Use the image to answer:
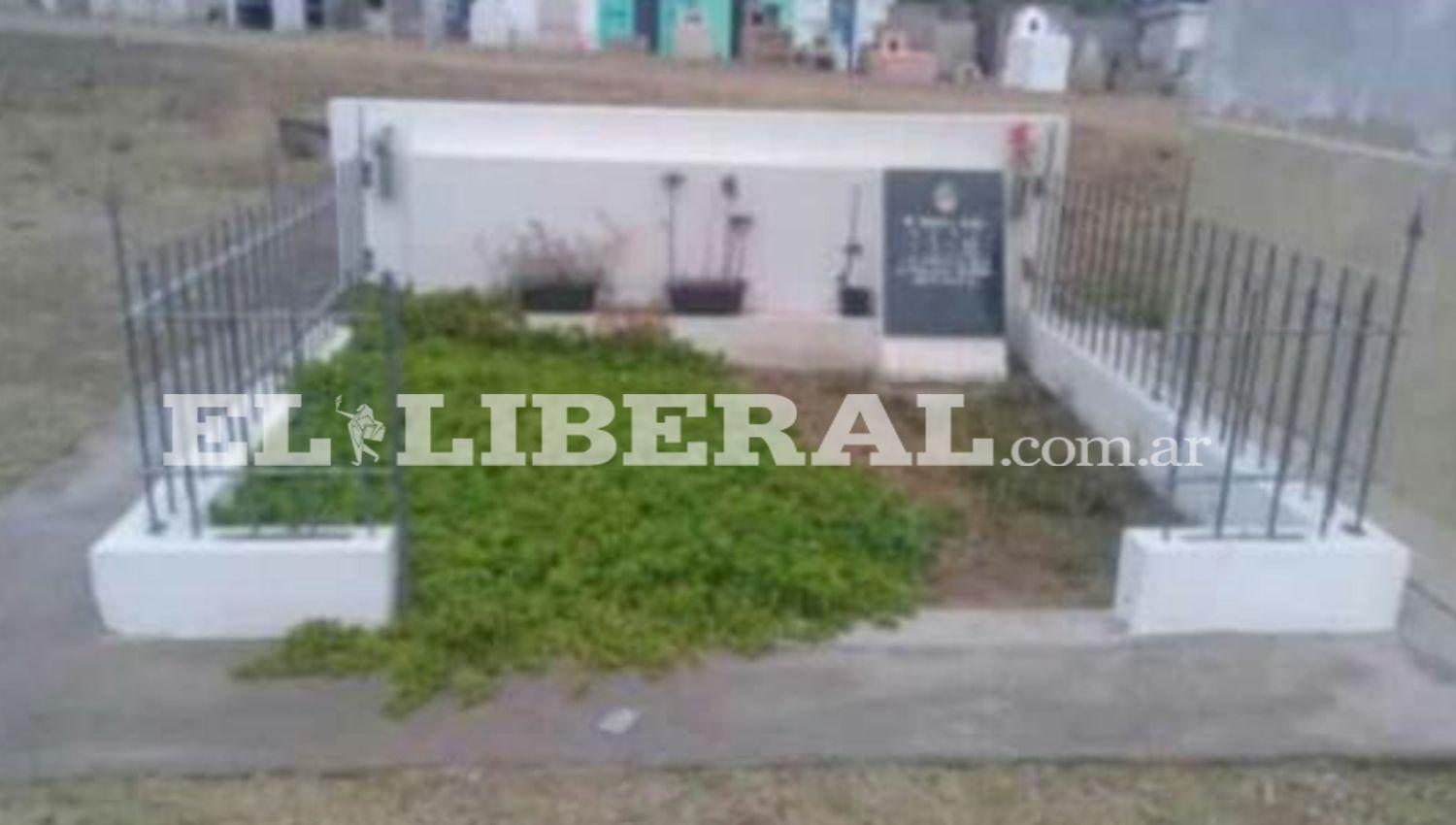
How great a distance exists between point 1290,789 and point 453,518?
8.78ft

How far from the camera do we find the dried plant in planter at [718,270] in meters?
6.88

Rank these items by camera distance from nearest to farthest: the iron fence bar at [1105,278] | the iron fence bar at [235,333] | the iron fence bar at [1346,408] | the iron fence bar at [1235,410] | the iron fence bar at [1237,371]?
the iron fence bar at [1346,408] < the iron fence bar at [1235,410] < the iron fence bar at [1237,371] < the iron fence bar at [235,333] < the iron fence bar at [1105,278]

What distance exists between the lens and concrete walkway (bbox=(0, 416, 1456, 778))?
3.16 m

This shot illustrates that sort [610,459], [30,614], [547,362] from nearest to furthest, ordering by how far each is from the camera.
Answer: [30,614] < [610,459] < [547,362]

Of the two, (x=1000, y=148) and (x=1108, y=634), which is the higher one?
(x=1000, y=148)

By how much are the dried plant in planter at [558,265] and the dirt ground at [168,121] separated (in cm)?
213

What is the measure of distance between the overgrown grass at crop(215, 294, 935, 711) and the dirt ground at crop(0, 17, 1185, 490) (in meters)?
1.77

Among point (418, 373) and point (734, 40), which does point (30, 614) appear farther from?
point (734, 40)

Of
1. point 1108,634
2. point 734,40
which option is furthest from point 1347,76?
point 734,40

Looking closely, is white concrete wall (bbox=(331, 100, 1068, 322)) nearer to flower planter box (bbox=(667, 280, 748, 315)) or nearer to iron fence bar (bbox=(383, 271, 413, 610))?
flower planter box (bbox=(667, 280, 748, 315))

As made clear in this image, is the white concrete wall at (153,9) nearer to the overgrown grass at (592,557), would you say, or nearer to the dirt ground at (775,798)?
the overgrown grass at (592,557)

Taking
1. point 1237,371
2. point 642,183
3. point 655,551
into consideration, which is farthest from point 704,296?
point 1237,371

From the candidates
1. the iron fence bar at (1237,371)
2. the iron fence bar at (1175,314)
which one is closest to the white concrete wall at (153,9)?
the iron fence bar at (1175,314)

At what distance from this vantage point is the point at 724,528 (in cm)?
425
